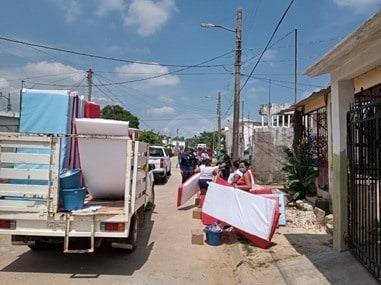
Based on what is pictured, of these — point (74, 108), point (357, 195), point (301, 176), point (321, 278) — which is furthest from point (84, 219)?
point (301, 176)

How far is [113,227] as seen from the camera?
7.07m

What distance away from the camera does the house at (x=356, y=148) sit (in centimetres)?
589

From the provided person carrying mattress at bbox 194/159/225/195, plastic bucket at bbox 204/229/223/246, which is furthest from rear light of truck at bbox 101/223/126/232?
person carrying mattress at bbox 194/159/225/195

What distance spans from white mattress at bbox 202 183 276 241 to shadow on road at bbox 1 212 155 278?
177cm

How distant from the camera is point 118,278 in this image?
686 cm

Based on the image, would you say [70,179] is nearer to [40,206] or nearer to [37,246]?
[40,206]

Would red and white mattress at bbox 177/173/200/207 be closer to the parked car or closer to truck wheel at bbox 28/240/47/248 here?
truck wheel at bbox 28/240/47/248

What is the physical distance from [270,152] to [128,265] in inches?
580

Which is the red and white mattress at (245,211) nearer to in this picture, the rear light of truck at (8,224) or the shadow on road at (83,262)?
the shadow on road at (83,262)

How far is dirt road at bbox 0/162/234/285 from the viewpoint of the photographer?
6.82 m

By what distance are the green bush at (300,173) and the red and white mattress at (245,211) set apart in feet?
15.7

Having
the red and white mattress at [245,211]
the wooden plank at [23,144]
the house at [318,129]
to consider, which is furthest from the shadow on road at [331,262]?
the wooden plank at [23,144]

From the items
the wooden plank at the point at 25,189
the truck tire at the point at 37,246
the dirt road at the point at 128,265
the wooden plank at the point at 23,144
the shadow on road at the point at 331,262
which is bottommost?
the dirt road at the point at 128,265

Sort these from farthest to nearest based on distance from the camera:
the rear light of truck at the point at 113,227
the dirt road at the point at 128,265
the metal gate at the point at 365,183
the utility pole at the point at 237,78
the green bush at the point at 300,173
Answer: the utility pole at the point at 237,78, the green bush at the point at 300,173, the rear light of truck at the point at 113,227, the dirt road at the point at 128,265, the metal gate at the point at 365,183
